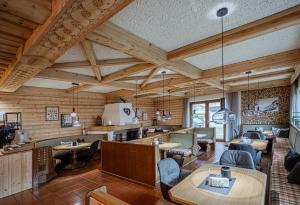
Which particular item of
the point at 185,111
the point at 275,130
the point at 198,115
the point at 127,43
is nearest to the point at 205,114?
the point at 198,115

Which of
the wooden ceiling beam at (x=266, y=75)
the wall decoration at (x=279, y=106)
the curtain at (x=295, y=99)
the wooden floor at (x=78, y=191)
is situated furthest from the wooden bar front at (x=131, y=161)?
the wall decoration at (x=279, y=106)

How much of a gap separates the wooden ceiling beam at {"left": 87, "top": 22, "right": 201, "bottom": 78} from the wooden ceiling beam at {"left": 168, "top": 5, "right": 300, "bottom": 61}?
386mm

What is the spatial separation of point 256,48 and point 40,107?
22.6ft

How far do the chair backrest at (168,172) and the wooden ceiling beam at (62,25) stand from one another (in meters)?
2.05

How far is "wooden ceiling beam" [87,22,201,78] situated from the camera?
2174mm

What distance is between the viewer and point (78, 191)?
3602 millimetres

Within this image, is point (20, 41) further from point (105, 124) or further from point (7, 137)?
point (105, 124)

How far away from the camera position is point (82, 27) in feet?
5.64

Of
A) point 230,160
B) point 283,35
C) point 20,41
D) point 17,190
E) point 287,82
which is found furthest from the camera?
point 287,82

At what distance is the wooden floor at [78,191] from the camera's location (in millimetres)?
3205

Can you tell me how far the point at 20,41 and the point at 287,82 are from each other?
28.7ft

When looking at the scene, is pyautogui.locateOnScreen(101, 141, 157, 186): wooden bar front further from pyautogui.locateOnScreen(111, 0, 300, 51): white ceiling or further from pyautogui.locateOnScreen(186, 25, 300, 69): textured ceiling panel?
pyautogui.locateOnScreen(111, 0, 300, 51): white ceiling

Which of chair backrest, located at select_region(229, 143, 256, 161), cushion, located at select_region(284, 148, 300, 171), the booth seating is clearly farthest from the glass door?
cushion, located at select_region(284, 148, 300, 171)

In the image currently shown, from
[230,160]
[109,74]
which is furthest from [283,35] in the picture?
[109,74]
